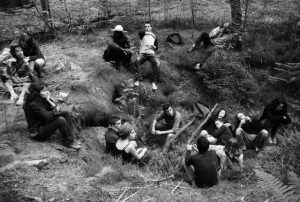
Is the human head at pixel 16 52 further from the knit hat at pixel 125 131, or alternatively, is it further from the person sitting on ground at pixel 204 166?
the person sitting on ground at pixel 204 166

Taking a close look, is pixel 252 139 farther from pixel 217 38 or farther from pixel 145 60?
pixel 217 38

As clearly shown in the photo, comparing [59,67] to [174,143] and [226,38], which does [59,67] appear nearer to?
[174,143]

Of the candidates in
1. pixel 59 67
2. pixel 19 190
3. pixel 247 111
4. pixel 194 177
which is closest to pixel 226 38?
pixel 247 111

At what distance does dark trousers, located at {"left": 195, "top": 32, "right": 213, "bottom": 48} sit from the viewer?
448 inches

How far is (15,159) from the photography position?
601 cm

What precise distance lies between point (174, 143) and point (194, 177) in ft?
Answer: 6.67

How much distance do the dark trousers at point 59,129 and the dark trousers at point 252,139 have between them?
13.9 feet

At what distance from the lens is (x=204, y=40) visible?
1153 centimetres

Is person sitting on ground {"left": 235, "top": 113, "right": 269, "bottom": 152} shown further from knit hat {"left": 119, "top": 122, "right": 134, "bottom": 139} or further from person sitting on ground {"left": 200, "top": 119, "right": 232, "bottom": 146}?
knit hat {"left": 119, "top": 122, "right": 134, "bottom": 139}

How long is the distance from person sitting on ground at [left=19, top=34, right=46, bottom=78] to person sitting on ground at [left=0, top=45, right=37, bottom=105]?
0.12m

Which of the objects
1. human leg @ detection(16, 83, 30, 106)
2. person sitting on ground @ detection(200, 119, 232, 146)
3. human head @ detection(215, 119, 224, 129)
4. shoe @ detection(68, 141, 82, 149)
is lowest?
person sitting on ground @ detection(200, 119, 232, 146)

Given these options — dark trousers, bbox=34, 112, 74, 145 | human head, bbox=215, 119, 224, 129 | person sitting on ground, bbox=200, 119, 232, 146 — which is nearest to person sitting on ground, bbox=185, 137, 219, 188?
person sitting on ground, bbox=200, 119, 232, 146

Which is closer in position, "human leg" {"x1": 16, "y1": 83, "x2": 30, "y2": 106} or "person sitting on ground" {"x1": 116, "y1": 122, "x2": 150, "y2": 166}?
"person sitting on ground" {"x1": 116, "y1": 122, "x2": 150, "y2": 166}

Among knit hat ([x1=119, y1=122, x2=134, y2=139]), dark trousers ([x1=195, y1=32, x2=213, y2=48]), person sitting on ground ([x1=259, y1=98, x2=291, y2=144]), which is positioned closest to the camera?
knit hat ([x1=119, y1=122, x2=134, y2=139])
